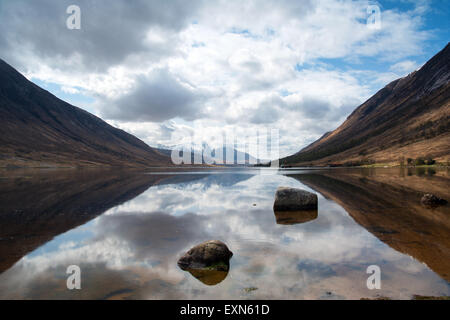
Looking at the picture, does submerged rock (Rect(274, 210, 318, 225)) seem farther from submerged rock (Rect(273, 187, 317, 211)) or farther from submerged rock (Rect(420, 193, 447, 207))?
submerged rock (Rect(420, 193, 447, 207))

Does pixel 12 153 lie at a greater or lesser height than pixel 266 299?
greater

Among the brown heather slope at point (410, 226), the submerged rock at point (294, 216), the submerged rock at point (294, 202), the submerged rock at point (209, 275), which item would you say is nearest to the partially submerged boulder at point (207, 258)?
the submerged rock at point (209, 275)

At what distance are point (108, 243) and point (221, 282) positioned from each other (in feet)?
27.9

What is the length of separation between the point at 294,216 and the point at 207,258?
40.9 ft

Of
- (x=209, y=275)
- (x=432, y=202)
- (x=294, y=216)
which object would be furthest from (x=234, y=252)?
(x=432, y=202)

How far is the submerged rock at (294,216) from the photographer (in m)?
20.3

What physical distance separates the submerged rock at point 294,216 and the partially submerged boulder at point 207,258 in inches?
350

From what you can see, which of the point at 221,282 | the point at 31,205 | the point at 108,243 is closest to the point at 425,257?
the point at 221,282

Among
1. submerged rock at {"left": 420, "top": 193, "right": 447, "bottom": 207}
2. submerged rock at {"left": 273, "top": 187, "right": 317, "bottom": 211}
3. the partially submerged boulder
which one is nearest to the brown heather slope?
submerged rock at {"left": 420, "top": 193, "right": 447, "bottom": 207}

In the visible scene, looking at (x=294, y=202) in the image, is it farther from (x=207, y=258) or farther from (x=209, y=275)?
(x=209, y=275)

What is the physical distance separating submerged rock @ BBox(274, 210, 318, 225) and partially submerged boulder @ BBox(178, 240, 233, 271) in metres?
8.90

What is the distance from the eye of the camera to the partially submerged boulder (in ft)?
37.6

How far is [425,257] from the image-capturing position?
12000mm
